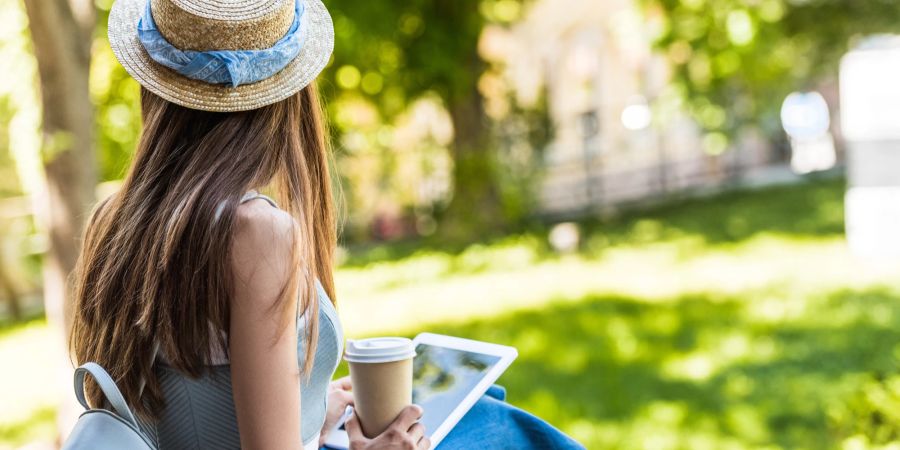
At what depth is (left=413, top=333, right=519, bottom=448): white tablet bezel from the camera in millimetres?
2039

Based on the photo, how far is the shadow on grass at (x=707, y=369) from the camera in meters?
5.05

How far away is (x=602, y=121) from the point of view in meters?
22.3

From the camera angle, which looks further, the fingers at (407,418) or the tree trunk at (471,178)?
the tree trunk at (471,178)

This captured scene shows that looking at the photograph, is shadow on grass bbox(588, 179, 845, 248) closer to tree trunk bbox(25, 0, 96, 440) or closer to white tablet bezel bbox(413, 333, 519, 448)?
tree trunk bbox(25, 0, 96, 440)

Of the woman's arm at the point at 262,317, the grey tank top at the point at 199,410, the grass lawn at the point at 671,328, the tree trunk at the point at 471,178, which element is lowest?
the grass lawn at the point at 671,328

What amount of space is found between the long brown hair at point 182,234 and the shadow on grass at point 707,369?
354 cm

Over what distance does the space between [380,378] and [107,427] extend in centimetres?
50

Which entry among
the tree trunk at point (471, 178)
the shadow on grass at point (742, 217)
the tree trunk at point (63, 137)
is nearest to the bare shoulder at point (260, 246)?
the tree trunk at point (63, 137)

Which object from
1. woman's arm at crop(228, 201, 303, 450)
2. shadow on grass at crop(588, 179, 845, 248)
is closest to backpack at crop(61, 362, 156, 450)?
woman's arm at crop(228, 201, 303, 450)

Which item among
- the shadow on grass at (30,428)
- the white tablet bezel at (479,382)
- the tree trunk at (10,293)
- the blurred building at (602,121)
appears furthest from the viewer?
the blurred building at (602,121)

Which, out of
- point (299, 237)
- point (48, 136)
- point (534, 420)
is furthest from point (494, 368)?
point (48, 136)

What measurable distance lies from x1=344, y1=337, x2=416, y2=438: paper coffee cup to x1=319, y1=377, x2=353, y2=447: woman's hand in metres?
0.35

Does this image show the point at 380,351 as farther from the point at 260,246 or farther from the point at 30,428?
the point at 30,428

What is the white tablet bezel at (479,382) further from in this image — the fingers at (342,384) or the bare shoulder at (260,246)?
the bare shoulder at (260,246)
